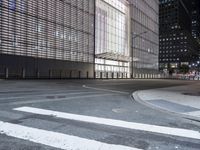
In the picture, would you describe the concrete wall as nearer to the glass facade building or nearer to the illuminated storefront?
the illuminated storefront

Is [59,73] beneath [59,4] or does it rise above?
beneath

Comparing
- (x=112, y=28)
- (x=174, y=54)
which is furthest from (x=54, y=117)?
(x=174, y=54)

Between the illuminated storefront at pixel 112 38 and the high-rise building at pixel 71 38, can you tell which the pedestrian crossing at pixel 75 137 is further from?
the illuminated storefront at pixel 112 38

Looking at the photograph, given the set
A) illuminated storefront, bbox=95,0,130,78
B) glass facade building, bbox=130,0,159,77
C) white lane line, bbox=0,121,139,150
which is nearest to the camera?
white lane line, bbox=0,121,139,150

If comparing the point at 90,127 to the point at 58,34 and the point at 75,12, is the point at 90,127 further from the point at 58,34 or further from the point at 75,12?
the point at 75,12

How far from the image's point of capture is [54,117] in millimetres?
6355

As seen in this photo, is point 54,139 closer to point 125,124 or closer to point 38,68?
point 125,124

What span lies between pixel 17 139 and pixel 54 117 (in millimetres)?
1946

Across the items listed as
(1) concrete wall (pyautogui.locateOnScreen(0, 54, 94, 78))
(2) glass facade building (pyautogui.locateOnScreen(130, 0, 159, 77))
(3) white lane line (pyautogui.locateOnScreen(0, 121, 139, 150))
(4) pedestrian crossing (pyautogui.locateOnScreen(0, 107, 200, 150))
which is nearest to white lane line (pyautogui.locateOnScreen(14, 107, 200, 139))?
(4) pedestrian crossing (pyautogui.locateOnScreen(0, 107, 200, 150))

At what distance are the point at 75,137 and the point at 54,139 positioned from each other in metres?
0.42

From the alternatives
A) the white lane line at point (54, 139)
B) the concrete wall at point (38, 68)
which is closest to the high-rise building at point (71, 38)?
the concrete wall at point (38, 68)

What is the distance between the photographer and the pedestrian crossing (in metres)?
4.22

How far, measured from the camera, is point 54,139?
4500 mm

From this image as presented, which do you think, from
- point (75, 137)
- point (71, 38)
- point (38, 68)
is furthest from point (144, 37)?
point (75, 137)
